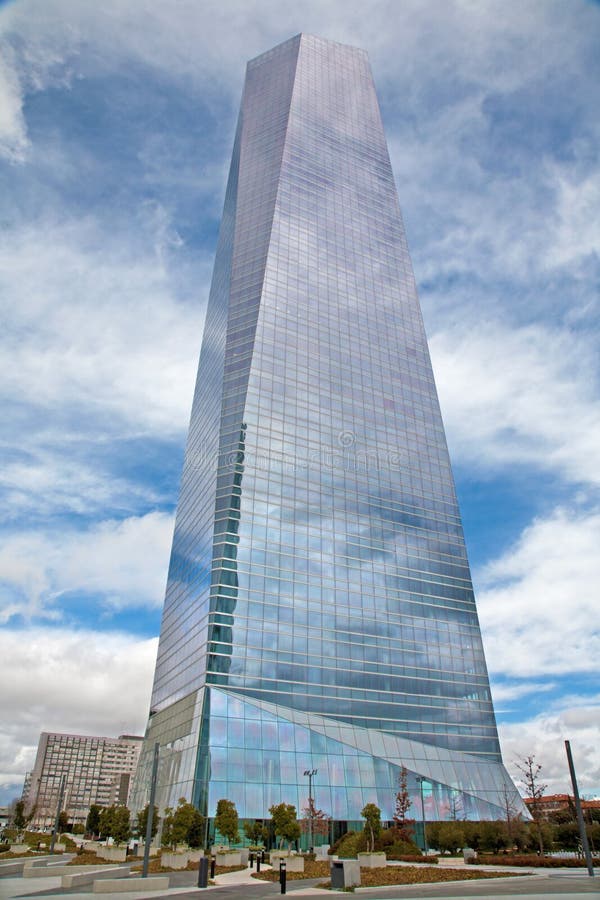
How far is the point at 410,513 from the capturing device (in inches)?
4186

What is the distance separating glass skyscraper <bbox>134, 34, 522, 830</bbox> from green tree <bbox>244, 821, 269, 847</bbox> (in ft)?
7.23

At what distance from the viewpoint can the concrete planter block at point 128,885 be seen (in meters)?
27.6

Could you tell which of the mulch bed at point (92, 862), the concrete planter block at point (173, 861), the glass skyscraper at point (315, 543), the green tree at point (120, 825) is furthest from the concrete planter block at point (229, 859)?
the glass skyscraper at point (315, 543)

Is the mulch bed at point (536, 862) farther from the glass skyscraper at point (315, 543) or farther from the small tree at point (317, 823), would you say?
the glass skyscraper at point (315, 543)

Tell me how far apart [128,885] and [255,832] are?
125ft

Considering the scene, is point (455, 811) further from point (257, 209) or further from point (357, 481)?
point (257, 209)

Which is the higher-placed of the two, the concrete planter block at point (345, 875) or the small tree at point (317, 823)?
the small tree at point (317, 823)

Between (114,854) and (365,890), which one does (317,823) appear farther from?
(365,890)

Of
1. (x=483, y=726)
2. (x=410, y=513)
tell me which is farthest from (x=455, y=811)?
(x=410, y=513)

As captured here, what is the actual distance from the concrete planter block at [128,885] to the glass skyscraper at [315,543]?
40.8 m

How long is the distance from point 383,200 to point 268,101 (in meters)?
34.8

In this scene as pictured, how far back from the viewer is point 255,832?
204 ft

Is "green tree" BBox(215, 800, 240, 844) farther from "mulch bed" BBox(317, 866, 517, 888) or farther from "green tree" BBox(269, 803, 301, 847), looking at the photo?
"mulch bed" BBox(317, 866, 517, 888)

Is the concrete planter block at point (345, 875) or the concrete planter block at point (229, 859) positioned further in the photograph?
the concrete planter block at point (229, 859)
